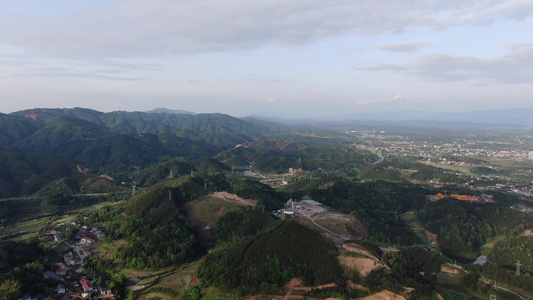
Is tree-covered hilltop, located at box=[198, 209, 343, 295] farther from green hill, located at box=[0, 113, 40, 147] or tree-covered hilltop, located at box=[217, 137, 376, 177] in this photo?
green hill, located at box=[0, 113, 40, 147]

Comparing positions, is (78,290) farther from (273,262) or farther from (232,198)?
(232,198)

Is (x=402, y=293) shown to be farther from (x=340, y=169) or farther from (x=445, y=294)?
(x=340, y=169)

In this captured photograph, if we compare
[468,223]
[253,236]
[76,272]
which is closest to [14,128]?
[76,272]

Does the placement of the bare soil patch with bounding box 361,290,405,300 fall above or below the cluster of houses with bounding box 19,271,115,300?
above

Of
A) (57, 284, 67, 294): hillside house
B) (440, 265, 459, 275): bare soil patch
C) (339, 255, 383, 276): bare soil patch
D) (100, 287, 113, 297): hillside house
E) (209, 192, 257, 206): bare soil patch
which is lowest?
(100, 287, 113, 297): hillside house

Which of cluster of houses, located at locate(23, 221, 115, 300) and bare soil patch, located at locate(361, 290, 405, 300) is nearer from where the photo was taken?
bare soil patch, located at locate(361, 290, 405, 300)

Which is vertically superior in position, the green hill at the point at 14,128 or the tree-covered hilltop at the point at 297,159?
the green hill at the point at 14,128

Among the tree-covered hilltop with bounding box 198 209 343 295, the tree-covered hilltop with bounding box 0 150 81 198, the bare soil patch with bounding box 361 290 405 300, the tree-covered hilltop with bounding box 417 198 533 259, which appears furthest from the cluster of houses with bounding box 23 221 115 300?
the tree-covered hilltop with bounding box 417 198 533 259

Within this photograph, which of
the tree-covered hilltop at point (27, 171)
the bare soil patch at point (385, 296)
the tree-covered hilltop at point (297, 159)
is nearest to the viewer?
the bare soil patch at point (385, 296)

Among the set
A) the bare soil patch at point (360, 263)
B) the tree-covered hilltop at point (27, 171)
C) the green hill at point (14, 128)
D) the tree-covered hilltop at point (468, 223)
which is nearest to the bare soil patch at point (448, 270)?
the bare soil patch at point (360, 263)

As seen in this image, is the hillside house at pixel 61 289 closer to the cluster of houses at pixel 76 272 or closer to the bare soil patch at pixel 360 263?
the cluster of houses at pixel 76 272
